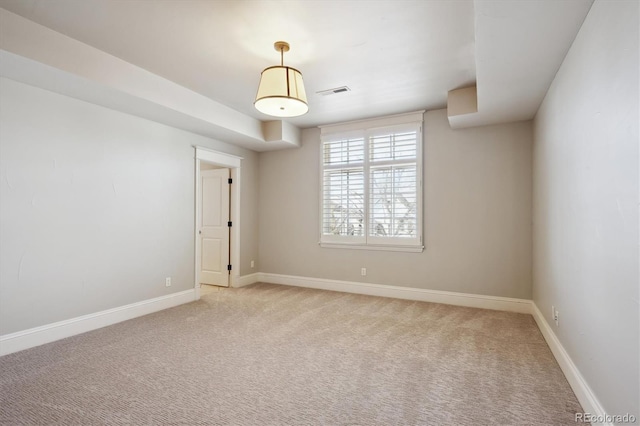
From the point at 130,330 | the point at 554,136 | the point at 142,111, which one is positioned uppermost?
the point at 142,111

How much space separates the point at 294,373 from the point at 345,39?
2867 mm

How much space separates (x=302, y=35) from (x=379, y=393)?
9.58 feet

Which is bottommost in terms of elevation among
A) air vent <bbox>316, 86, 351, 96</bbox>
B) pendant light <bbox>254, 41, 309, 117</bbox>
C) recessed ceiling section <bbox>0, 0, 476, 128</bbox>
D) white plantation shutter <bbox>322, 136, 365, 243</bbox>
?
white plantation shutter <bbox>322, 136, 365, 243</bbox>

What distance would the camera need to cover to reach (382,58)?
3.28 m

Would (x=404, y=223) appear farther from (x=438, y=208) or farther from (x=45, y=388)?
(x=45, y=388)

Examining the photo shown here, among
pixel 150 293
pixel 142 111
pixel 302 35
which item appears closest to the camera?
pixel 302 35

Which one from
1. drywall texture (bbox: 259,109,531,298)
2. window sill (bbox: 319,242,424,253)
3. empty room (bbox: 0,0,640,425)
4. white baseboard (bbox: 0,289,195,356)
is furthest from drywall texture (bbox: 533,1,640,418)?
white baseboard (bbox: 0,289,195,356)

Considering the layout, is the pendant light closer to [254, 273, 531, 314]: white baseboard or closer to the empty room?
the empty room

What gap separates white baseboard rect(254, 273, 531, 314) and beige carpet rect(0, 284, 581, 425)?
1.02ft

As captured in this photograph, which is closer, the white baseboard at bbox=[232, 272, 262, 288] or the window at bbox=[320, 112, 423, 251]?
the window at bbox=[320, 112, 423, 251]

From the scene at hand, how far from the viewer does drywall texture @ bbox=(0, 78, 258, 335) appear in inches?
121

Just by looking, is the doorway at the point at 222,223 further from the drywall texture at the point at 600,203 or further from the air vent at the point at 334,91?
the drywall texture at the point at 600,203

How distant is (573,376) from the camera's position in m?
2.35

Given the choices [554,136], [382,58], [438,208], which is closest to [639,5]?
[554,136]
